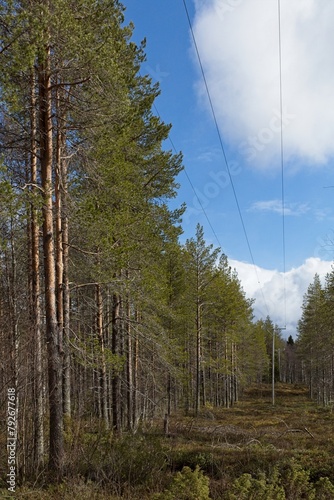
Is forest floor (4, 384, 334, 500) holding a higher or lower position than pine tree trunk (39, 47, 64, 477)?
lower

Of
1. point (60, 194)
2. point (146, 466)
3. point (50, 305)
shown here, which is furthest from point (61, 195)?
point (146, 466)

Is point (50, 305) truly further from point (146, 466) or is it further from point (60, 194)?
point (146, 466)

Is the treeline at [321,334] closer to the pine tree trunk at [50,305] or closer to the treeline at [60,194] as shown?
the treeline at [60,194]

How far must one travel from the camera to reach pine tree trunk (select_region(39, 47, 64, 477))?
22.8 ft

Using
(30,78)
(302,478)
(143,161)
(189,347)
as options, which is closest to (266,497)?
(302,478)

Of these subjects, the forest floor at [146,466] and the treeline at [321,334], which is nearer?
the forest floor at [146,466]

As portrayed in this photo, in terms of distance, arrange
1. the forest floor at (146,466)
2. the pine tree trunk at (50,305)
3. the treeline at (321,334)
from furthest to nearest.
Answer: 1. the treeline at (321,334)
2. the pine tree trunk at (50,305)
3. the forest floor at (146,466)

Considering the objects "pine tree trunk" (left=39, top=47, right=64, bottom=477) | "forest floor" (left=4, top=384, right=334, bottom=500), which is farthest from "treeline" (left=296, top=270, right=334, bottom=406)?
"pine tree trunk" (left=39, top=47, right=64, bottom=477)

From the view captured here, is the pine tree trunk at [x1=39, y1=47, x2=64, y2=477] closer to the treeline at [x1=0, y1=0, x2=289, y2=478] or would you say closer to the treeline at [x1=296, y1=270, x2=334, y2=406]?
the treeline at [x1=0, y1=0, x2=289, y2=478]

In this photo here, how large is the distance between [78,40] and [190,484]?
740cm

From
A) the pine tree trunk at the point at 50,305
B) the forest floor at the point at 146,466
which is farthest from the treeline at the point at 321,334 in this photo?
the pine tree trunk at the point at 50,305

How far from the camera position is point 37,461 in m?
7.01

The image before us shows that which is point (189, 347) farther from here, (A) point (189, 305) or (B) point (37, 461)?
(B) point (37, 461)

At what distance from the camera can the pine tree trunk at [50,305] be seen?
6945mm
